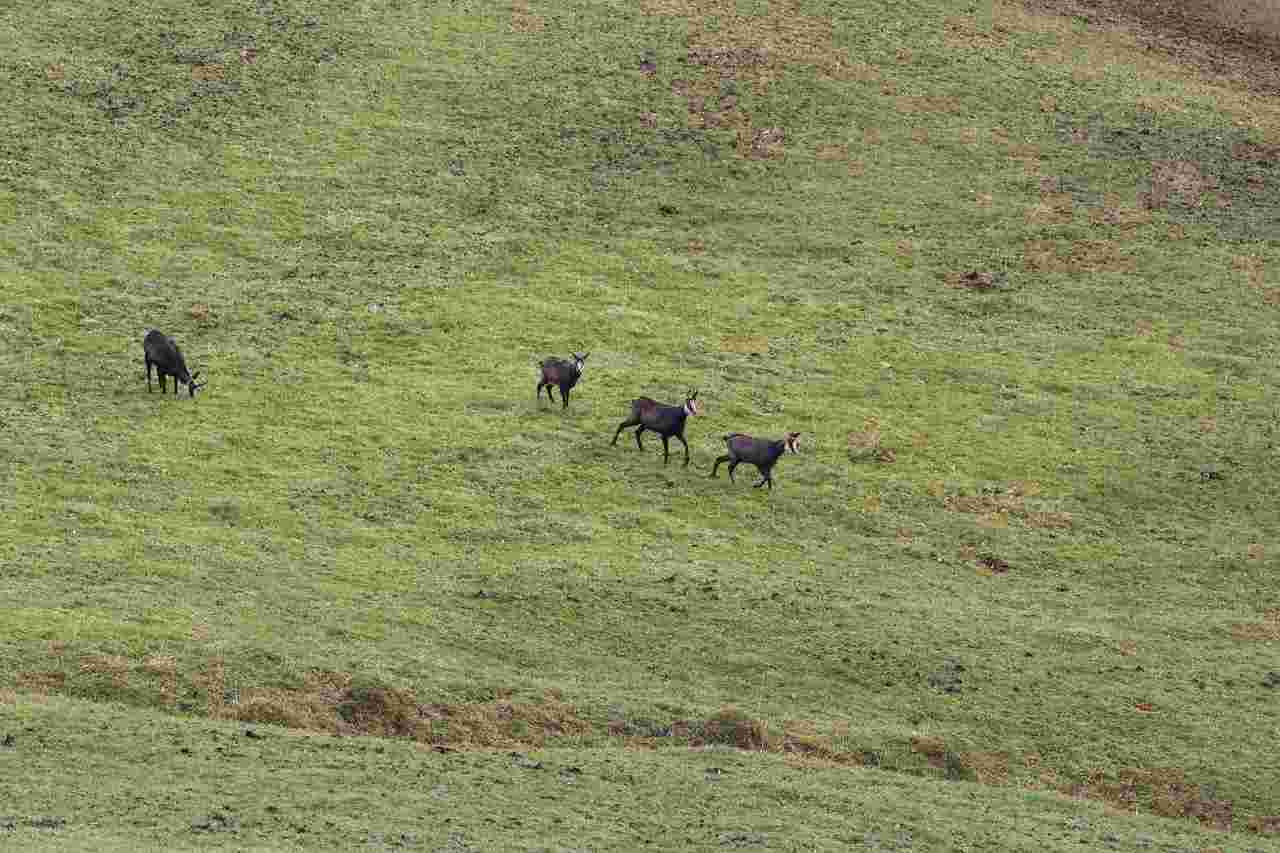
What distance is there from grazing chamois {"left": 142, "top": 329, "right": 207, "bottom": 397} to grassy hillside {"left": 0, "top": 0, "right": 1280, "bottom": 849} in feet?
2.64

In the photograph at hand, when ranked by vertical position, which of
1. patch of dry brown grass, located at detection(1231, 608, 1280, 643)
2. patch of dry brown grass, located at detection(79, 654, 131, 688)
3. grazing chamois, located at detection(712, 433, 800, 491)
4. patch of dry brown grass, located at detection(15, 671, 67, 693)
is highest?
grazing chamois, located at detection(712, 433, 800, 491)

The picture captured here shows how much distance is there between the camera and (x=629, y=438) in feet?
156

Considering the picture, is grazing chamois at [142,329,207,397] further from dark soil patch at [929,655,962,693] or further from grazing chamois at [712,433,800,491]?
dark soil patch at [929,655,962,693]

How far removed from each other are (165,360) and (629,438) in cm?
1195

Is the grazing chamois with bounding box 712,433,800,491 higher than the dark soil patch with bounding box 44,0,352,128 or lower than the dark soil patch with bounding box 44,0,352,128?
lower

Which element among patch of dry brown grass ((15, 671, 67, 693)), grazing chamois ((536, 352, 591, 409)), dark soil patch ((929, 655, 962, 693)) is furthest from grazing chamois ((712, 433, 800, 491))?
patch of dry brown grass ((15, 671, 67, 693))

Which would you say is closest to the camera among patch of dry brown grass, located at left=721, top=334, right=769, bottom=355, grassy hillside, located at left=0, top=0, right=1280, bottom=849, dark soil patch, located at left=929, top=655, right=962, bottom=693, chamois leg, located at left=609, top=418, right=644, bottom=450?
grassy hillside, located at left=0, top=0, right=1280, bottom=849

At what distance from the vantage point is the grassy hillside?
31.6 metres

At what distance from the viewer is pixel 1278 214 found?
68562 millimetres

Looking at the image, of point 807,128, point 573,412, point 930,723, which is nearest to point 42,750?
point 930,723

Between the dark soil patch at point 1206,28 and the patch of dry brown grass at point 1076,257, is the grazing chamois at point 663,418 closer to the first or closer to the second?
the patch of dry brown grass at point 1076,257

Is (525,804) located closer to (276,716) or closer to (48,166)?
(276,716)

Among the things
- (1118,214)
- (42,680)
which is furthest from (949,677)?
(1118,214)

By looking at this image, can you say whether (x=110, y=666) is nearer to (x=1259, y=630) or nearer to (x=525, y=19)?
(x=1259, y=630)
